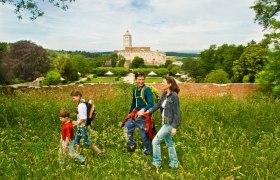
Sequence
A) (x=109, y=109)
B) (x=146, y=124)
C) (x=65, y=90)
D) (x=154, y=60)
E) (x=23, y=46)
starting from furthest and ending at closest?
(x=154, y=60) < (x=23, y=46) < (x=65, y=90) < (x=109, y=109) < (x=146, y=124)

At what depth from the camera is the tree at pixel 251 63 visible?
48.0m

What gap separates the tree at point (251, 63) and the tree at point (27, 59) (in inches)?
1251

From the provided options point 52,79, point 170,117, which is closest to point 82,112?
point 170,117

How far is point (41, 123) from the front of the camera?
30.8 ft

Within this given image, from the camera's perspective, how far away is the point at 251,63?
160ft

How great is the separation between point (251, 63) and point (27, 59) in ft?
114

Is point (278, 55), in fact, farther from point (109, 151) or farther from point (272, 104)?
point (109, 151)

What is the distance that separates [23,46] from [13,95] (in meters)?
48.5

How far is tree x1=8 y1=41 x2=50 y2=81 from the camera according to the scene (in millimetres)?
57812

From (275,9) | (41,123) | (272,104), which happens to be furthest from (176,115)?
(275,9)

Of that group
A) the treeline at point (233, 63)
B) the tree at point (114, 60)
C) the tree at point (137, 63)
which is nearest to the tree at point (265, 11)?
the treeline at point (233, 63)

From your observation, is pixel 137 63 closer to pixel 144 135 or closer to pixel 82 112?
pixel 144 135

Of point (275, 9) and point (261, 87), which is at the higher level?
point (275, 9)

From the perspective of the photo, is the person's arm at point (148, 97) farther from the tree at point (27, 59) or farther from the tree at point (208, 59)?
the tree at point (208, 59)
